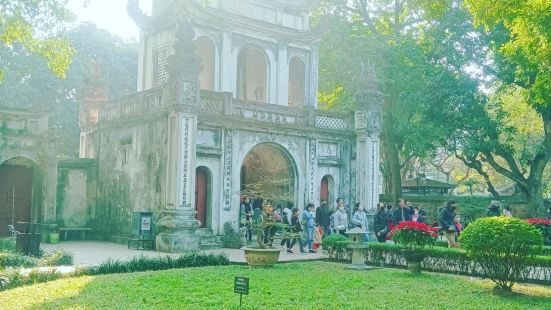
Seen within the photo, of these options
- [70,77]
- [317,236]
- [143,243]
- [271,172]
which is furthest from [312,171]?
[70,77]

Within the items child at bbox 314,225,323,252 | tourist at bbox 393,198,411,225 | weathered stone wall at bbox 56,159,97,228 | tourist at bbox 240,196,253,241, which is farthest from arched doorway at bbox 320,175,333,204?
weathered stone wall at bbox 56,159,97,228

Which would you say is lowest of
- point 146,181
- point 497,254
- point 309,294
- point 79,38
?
point 309,294

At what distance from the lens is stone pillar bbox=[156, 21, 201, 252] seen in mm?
18062

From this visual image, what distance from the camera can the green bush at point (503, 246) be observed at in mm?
10836

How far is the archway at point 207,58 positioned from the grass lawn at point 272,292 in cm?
1245

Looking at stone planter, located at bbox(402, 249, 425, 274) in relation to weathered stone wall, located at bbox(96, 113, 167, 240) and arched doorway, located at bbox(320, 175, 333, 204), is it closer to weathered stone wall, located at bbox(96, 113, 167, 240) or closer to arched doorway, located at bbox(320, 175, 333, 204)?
weathered stone wall, located at bbox(96, 113, 167, 240)

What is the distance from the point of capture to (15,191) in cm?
2159

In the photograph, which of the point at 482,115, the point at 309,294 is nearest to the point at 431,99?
the point at 482,115

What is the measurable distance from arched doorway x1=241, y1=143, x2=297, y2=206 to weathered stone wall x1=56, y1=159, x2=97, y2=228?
5.99 metres

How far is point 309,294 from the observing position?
10.2 m

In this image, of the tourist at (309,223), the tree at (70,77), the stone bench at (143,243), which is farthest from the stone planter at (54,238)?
the tree at (70,77)

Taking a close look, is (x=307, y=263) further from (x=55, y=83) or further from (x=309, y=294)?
(x=55, y=83)

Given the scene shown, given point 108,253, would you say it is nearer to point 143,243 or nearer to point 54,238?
point 143,243

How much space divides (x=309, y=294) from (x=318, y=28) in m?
17.9
